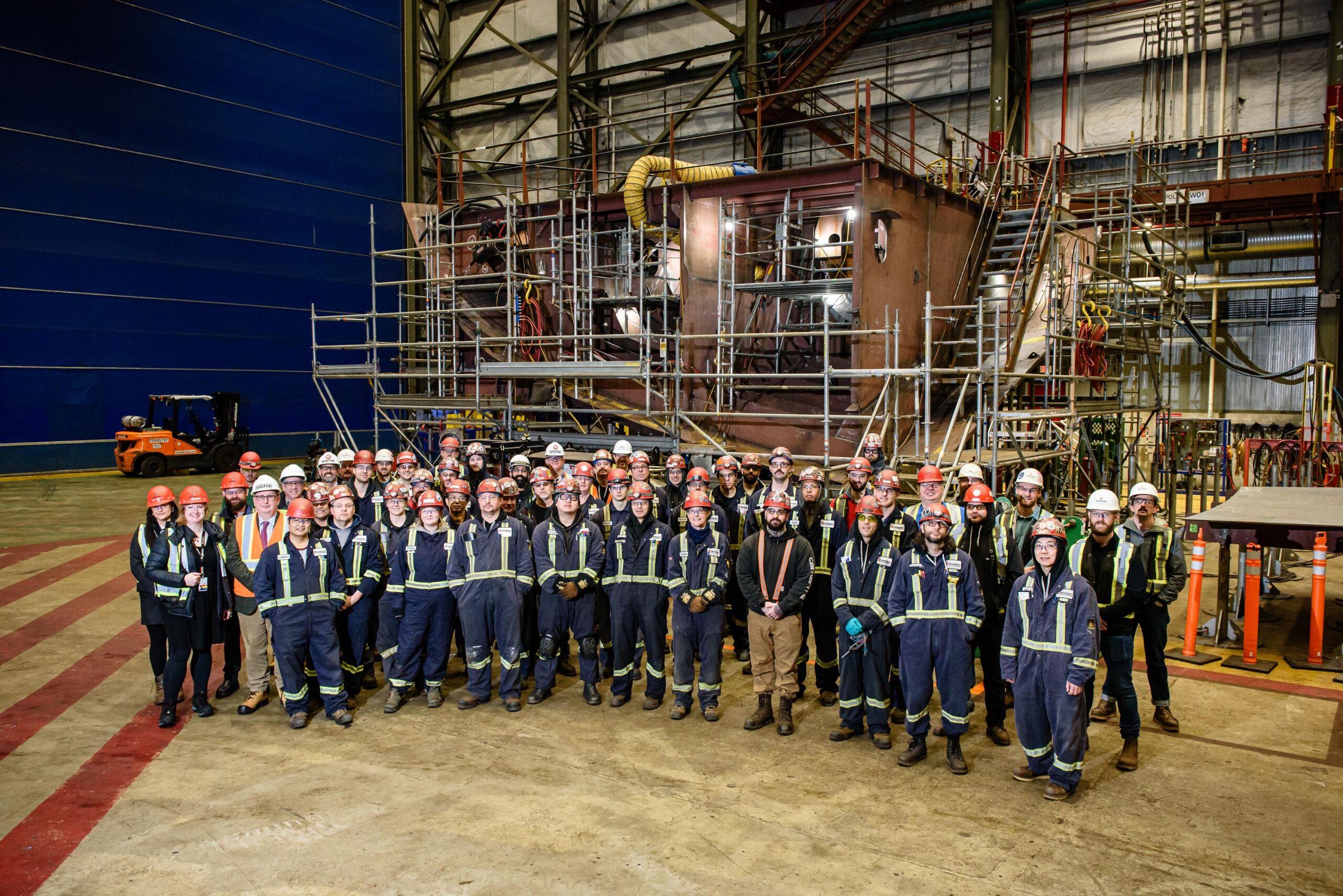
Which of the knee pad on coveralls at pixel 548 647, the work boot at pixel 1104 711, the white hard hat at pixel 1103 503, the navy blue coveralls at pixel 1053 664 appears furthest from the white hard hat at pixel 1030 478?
the knee pad on coveralls at pixel 548 647

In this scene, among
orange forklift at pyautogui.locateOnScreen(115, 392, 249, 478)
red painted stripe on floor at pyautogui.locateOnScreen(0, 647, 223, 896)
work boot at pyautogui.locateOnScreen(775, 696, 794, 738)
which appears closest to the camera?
red painted stripe on floor at pyautogui.locateOnScreen(0, 647, 223, 896)

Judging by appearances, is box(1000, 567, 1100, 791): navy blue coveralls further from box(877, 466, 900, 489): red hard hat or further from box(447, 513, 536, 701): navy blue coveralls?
box(447, 513, 536, 701): navy blue coveralls

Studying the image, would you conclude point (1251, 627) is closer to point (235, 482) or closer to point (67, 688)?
point (235, 482)

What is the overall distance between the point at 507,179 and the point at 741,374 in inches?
802

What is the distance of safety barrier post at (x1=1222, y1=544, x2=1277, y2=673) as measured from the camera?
8.77m

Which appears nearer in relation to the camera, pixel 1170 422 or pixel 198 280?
pixel 1170 422

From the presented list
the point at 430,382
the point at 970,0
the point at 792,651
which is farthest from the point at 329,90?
the point at 792,651

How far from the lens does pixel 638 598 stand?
25.4 feet

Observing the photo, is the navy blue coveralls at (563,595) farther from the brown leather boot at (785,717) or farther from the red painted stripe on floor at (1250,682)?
the red painted stripe on floor at (1250,682)

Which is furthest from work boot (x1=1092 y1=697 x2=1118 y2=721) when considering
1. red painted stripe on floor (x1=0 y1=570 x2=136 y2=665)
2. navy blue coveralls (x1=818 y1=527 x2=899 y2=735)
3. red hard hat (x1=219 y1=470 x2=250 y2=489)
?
red painted stripe on floor (x1=0 y1=570 x2=136 y2=665)

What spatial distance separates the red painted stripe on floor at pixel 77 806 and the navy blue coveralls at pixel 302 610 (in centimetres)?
103

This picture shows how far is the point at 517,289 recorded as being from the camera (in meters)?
16.5

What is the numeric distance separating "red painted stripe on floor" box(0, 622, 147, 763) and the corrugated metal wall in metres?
17.3

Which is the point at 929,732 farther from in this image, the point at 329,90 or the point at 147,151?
the point at 329,90
